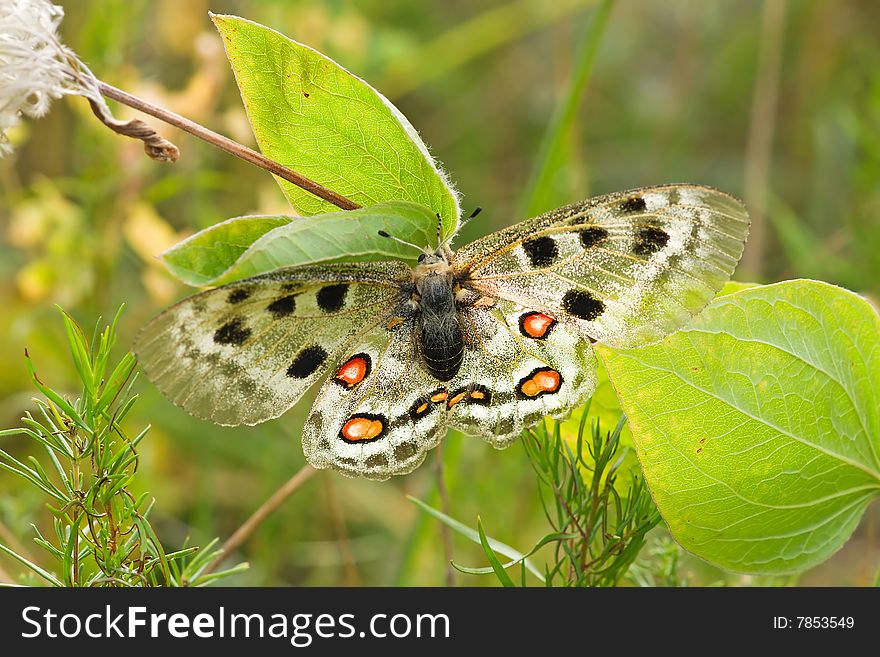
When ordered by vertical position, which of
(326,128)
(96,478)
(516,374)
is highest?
(326,128)

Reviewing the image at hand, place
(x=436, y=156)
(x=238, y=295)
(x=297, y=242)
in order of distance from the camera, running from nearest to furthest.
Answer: (x=297, y=242) < (x=238, y=295) < (x=436, y=156)

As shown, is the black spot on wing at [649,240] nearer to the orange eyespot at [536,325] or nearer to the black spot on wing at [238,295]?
the orange eyespot at [536,325]

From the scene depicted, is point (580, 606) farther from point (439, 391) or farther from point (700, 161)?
point (700, 161)

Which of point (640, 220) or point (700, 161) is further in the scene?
point (700, 161)

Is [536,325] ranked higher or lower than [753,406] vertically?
higher

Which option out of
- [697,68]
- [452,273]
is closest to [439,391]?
[452,273]

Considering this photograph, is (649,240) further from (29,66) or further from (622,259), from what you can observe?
(29,66)

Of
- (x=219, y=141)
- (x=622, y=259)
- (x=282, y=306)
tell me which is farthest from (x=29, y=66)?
(x=622, y=259)
